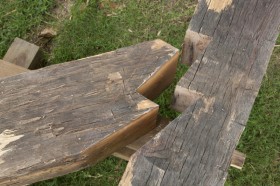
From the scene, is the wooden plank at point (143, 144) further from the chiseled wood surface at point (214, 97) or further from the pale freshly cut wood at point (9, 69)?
the pale freshly cut wood at point (9, 69)

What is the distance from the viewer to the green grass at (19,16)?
141 inches

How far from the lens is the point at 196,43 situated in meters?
1.88

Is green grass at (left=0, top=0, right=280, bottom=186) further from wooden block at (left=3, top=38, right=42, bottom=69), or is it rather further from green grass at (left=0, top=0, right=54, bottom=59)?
wooden block at (left=3, top=38, right=42, bottom=69)

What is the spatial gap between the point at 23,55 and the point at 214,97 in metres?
1.92

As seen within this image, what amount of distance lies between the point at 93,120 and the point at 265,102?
215 centimetres

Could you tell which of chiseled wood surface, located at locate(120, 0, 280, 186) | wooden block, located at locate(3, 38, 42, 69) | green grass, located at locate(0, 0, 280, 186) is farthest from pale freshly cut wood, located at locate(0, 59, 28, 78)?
chiseled wood surface, located at locate(120, 0, 280, 186)

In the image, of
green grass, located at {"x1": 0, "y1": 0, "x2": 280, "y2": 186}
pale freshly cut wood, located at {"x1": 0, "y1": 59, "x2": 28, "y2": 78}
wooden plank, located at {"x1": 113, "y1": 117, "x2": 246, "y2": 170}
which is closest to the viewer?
wooden plank, located at {"x1": 113, "y1": 117, "x2": 246, "y2": 170}

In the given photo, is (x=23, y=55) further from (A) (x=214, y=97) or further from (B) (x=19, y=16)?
(A) (x=214, y=97)

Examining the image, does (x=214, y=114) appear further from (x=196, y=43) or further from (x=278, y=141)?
(x=278, y=141)

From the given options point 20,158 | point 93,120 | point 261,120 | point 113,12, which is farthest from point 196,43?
point 113,12

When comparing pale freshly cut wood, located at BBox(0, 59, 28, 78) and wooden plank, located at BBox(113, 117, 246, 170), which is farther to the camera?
pale freshly cut wood, located at BBox(0, 59, 28, 78)

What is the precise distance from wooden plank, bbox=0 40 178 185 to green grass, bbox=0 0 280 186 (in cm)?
145

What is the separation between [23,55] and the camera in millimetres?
3049

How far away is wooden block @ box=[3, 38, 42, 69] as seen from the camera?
3025mm
